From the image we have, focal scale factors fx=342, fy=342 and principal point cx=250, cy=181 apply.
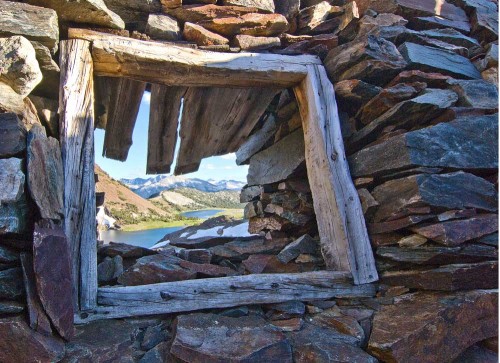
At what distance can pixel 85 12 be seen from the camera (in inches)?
98.7

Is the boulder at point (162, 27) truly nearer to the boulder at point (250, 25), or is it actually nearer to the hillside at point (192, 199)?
the boulder at point (250, 25)

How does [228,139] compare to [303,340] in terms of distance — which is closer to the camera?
[303,340]

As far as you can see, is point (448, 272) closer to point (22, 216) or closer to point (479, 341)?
point (479, 341)

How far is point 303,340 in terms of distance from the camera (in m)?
2.03

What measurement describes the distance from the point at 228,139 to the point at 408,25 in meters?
2.33

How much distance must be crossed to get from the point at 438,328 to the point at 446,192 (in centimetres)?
88

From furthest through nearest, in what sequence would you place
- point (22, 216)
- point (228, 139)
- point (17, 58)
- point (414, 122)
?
point (228, 139), point (414, 122), point (17, 58), point (22, 216)

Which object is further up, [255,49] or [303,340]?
[255,49]

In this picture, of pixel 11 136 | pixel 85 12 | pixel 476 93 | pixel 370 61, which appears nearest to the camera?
pixel 11 136

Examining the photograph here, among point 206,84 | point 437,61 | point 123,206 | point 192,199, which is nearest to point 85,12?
point 206,84

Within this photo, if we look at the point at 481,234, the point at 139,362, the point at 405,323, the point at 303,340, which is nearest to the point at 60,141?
the point at 139,362

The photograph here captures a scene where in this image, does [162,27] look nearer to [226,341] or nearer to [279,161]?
[279,161]

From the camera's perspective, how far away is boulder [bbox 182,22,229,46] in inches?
114

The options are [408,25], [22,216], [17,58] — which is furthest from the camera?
[408,25]
